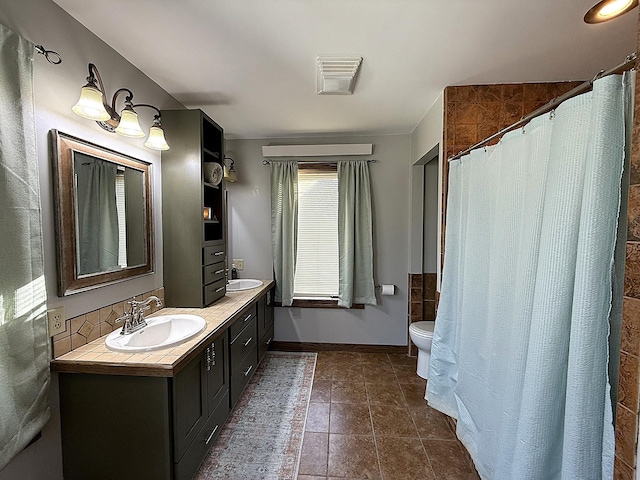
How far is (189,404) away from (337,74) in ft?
6.84

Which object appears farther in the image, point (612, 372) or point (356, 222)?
point (356, 222)

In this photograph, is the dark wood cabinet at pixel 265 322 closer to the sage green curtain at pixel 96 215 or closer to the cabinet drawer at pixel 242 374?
the cabinet drawer at pixel 242 374

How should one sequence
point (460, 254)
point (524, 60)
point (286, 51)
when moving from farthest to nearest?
point (460, 254) → point (524, 60) → point (286, 51)

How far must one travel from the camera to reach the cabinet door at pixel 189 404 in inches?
→ 56.2

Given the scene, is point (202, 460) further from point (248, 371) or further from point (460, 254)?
point (460, 254)

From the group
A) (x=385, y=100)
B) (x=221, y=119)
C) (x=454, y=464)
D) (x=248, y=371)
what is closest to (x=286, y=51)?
(x=385, y=100)

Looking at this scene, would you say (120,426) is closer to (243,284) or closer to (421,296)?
(243,284)

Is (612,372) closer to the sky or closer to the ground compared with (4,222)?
closer to the ground

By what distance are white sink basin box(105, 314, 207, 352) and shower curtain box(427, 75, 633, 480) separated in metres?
1.56

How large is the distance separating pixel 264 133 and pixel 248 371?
2380 mm

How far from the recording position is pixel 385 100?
2408mm

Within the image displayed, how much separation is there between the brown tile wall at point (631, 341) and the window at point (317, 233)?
8.76 feet

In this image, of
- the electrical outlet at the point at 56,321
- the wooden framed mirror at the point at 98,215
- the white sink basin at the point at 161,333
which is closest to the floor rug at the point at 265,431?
the white sink basin at the point at 161,333

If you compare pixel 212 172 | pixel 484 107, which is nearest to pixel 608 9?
pixel 484 107
